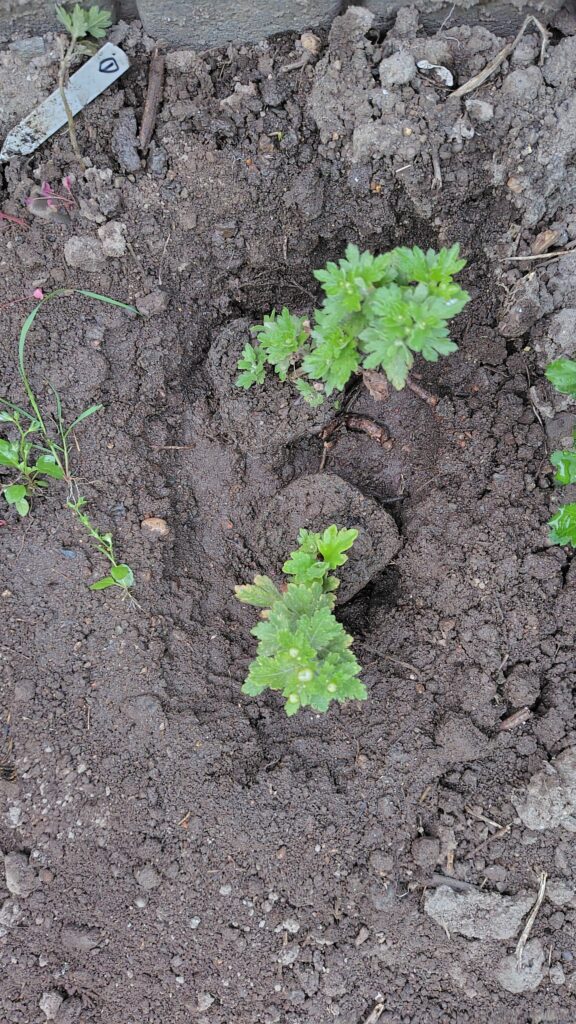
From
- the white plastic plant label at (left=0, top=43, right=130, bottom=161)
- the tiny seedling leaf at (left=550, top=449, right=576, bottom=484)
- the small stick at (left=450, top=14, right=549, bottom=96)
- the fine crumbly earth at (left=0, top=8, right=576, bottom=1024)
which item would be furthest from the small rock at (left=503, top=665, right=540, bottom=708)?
the white plastic plant label at (left=0, top=43, right=130, bottom=161)

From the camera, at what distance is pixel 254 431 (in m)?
2.70

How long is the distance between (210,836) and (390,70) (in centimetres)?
281

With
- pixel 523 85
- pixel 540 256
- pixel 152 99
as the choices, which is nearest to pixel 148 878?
pixel 540 256

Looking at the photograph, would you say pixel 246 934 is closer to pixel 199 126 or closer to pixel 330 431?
pixel 330 431

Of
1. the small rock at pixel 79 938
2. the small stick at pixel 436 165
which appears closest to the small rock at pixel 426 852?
the small rock at pixel 79 938

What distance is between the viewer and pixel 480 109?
251cm

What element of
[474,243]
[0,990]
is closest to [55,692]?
[0,990]

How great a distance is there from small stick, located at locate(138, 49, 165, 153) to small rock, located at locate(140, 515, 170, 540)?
4.76ft

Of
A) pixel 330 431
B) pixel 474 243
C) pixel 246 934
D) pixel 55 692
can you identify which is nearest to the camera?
pixel 246 934

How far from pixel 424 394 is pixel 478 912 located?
1.86 meters

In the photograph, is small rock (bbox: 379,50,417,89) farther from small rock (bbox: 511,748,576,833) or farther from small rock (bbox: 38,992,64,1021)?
small rock (bbox: 38,992,64,1021)

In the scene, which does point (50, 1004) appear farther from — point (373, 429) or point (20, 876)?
point (373, 429)

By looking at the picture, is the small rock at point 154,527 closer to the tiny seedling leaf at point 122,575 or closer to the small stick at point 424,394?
the tiny seedling leaf at point 122,575

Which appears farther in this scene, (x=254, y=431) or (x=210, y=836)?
(x=254, y=431)
